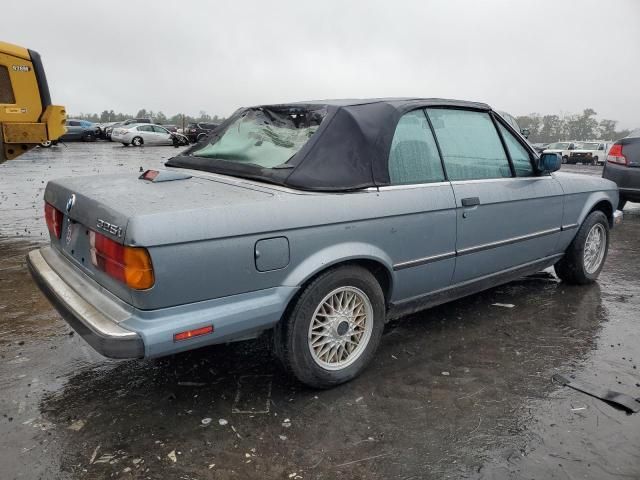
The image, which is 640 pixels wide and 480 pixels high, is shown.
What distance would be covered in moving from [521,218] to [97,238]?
2.96 metres

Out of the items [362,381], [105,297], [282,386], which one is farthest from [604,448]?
[105,297]

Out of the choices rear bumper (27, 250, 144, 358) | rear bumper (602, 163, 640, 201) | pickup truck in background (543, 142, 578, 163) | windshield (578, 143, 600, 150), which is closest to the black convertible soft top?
rear bumper (27, 250, 144, 358)

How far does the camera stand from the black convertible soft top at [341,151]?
2.74m

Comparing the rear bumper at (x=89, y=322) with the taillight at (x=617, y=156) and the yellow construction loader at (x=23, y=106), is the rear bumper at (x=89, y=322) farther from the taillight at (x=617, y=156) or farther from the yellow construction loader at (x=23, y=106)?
the taillight at (x=617, y=156)

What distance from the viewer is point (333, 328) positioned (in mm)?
2805

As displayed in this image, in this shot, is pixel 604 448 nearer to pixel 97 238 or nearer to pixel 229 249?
pixel 229 249

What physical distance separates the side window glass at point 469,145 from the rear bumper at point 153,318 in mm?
1591

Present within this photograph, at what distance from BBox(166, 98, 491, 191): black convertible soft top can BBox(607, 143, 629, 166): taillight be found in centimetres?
663

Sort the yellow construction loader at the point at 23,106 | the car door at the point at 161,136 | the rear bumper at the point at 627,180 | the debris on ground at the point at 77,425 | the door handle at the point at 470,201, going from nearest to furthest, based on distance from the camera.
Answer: the debris on ground at the point at 77,425, the door handle at the point at 470,201, the yellow construction loader at the point at 23,106, the rear bumper at the point at 627,180, the car door at the point at 161,136

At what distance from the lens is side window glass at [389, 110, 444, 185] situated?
305 centimetres

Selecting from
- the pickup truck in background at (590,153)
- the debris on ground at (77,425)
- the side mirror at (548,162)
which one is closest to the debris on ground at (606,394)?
the side mirror at (548,162)

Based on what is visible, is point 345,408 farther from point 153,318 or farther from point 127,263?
point 127,263

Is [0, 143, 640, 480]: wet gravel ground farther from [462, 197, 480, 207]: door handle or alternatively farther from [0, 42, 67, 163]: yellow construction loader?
[0, 42, 67, 163]: yellow construction loader

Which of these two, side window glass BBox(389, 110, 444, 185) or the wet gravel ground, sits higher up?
side window glass BBox(389, 110, 444, 185)
